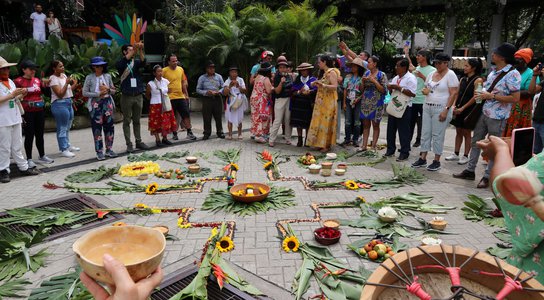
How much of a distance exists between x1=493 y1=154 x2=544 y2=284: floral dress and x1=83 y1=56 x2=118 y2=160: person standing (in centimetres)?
688

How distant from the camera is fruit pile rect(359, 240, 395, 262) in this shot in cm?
368

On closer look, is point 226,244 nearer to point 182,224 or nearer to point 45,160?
point 182,224

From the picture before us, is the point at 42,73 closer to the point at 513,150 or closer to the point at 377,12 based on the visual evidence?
the point at 513,150

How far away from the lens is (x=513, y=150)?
2.45m

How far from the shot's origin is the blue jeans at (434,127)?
6414 millimetres

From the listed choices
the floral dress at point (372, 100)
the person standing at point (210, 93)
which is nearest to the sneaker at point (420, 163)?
the floral dress at point (372, 100)

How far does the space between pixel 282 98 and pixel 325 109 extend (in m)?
1.07

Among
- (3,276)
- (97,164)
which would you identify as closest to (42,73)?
(97,164)

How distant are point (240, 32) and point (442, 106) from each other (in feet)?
26.2

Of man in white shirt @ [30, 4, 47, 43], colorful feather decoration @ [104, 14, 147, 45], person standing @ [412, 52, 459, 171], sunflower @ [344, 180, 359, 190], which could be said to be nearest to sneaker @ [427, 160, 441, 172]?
person standing @ [412, 52, 459, 171]

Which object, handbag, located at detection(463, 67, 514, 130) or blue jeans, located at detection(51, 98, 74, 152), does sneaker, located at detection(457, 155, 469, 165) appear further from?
blue jeans, located at detection(51, 98, 74, 152)

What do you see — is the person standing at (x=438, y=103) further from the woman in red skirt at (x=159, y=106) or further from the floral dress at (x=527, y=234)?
the woman in red skirt at (x=159, y=106)

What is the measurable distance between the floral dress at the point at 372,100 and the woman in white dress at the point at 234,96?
9.41 ft

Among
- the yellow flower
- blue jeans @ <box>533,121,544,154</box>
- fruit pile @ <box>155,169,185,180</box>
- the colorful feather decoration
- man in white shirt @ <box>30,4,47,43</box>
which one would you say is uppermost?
man in white shirt @ <box>30,4,47,43</box>
